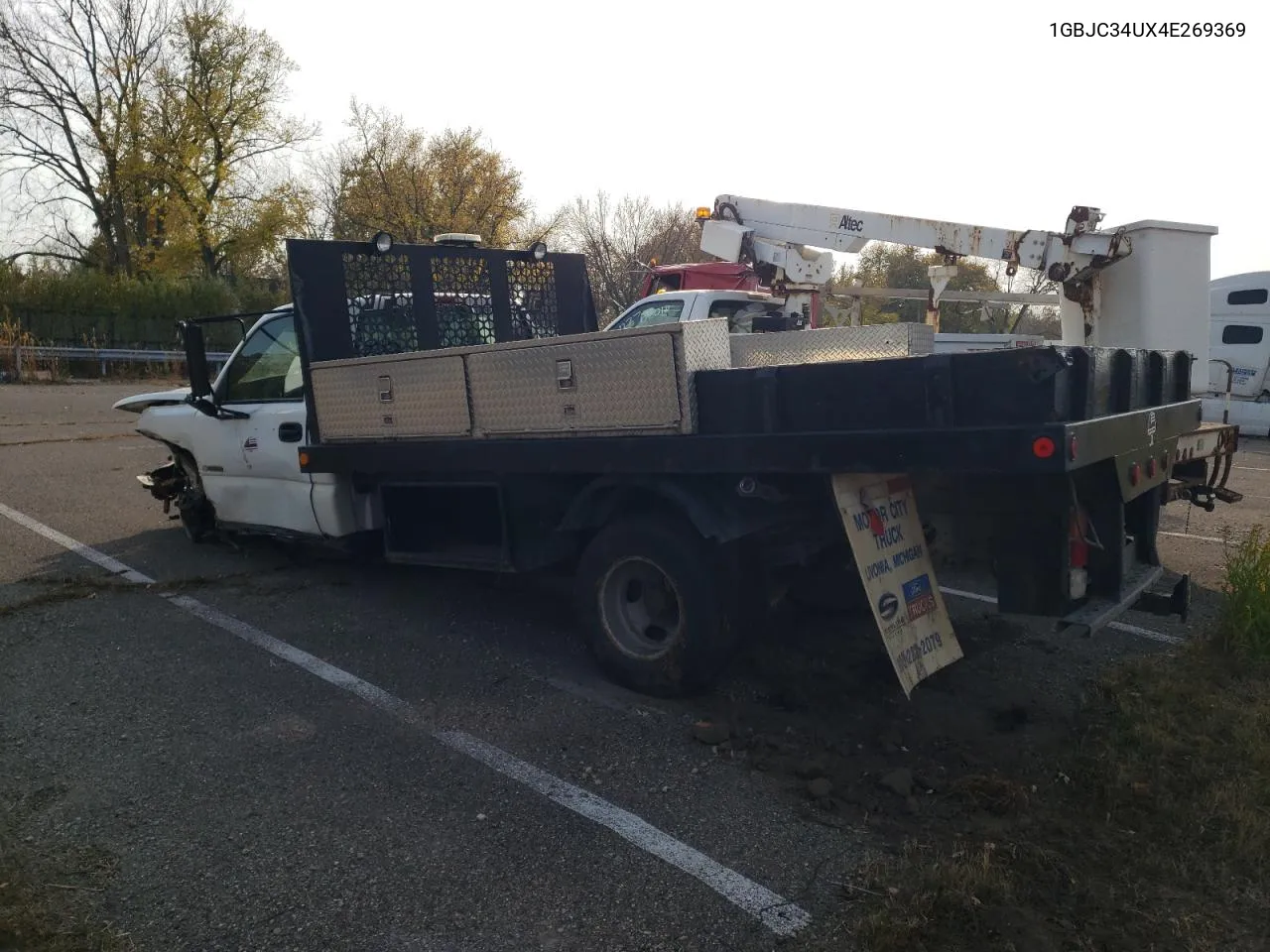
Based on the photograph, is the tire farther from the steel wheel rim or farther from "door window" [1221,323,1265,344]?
"door window" [1221,323,1265,344]

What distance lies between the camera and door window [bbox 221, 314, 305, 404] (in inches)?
271

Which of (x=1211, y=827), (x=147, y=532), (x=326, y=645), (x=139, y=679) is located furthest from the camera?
(x=147, y=532)

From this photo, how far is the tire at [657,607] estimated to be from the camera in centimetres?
442

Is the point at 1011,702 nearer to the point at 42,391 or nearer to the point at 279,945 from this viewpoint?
the point at 279,945

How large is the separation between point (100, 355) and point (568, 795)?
2881 cm

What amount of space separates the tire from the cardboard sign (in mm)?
652

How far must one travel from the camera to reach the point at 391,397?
5598 mm

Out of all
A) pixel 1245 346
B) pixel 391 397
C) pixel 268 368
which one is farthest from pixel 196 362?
pixel 1245 346

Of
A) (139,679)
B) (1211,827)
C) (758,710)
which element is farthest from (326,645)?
(1211,827)

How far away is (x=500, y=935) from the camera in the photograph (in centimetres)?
295

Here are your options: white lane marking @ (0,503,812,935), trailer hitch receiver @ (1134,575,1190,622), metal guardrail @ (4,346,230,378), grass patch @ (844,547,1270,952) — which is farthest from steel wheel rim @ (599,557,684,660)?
metal guardrail @ (4,346,230,378)

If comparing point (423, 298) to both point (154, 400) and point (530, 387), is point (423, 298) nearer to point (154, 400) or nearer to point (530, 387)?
point (530, 387)

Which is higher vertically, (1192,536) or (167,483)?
(167,483)

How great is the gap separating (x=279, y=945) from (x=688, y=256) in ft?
114
